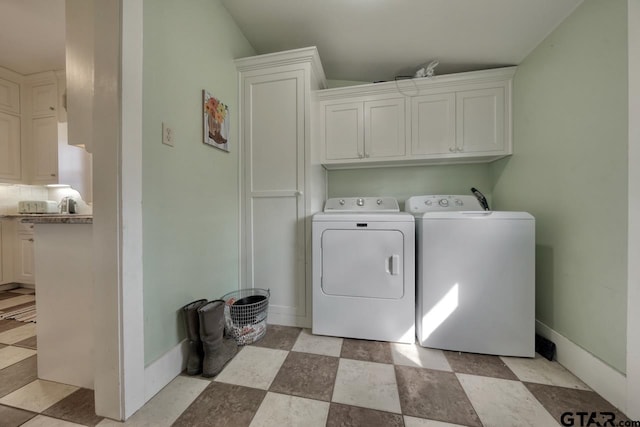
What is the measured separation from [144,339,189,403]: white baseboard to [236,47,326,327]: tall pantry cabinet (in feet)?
2.14

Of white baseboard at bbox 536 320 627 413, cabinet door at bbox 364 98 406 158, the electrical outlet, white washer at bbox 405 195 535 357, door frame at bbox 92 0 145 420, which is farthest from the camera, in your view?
cabinet door at bbox 364 98 406 158

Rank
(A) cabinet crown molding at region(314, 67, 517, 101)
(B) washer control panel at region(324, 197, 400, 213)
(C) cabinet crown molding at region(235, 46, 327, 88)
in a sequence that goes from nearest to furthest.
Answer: (C) cabinet crown molding at region(235, 46, 327, 88) < (A) cabinet crown molding at region(314, 67, 517, 101) < (B) washer control panel at region(324, 197, 400, 213)

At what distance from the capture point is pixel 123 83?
37.7 inches

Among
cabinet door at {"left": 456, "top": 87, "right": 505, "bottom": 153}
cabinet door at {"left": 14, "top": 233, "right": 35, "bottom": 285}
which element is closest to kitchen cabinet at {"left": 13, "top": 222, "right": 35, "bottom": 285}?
cabinet door at {"left": 14, "top": 233, "right": 35, "bottom": 285}

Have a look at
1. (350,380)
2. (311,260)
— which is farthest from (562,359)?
(311,260)

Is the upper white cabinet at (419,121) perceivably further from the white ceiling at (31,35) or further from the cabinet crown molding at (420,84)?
the white ceiling at (31,35)

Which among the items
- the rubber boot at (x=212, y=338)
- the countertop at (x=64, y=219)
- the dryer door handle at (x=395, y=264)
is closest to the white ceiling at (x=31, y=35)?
the countertop at (x=64, y=219)

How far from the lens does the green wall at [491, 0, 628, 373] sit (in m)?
1.10

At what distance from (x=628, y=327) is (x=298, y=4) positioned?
2.56 meters

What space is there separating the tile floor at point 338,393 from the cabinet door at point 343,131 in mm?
1613

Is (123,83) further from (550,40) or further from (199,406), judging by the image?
(550,40)

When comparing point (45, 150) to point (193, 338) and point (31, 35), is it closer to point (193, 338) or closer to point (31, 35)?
point (31, 35)

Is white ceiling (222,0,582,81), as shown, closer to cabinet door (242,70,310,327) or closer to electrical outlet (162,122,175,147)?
cabinet door (242,70,310,327)

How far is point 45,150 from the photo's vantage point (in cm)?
276
